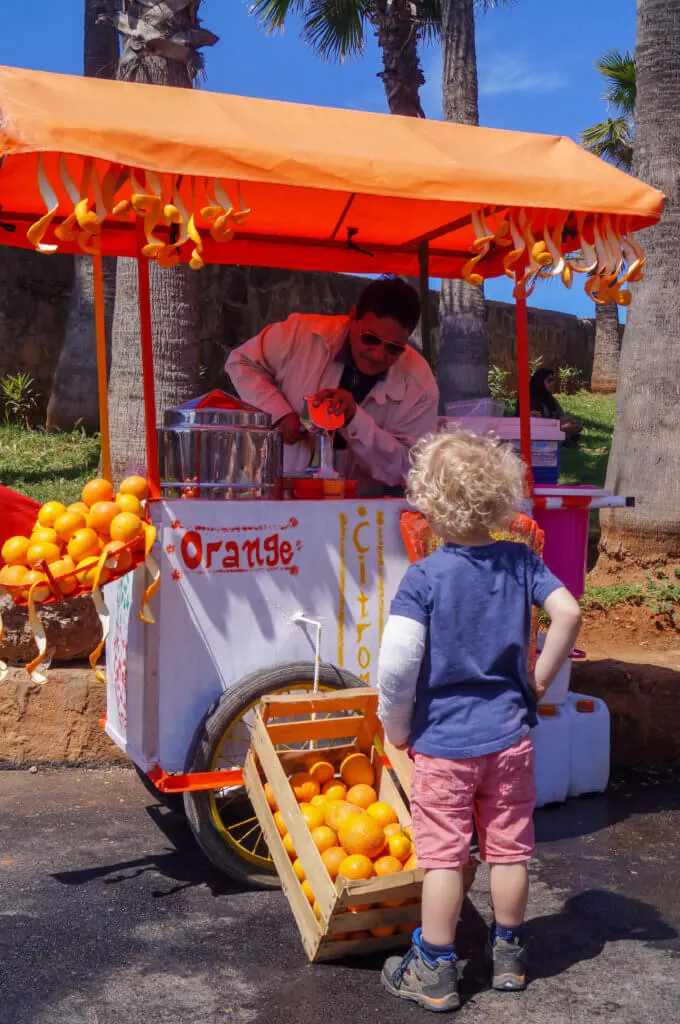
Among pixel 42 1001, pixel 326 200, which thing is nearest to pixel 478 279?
pixel 326 200

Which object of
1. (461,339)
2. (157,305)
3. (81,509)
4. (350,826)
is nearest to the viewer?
(350,826)

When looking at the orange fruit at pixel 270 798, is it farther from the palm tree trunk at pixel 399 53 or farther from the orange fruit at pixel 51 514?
the palm tree trunk at pixel 399 53

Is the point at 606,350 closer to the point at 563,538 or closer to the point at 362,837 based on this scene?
the point at 563,538

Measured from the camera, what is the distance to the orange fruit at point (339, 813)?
3.25m

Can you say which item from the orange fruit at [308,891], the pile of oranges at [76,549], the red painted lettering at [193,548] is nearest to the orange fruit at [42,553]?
the pile of oranges at [76,549]

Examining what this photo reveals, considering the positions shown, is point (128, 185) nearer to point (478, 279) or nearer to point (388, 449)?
point (478, 279)

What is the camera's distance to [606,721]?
461cm

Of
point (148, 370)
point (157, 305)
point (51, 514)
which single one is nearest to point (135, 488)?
point (51, 514)

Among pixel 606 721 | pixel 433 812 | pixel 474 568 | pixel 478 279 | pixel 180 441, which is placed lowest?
pixel 606 721

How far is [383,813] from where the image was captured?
11.1ft

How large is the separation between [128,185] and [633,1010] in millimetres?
2992

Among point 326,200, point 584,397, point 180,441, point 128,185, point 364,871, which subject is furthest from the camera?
point 584,397

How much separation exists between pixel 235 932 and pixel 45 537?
4.85 feet

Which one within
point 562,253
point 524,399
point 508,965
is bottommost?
point 508,965
